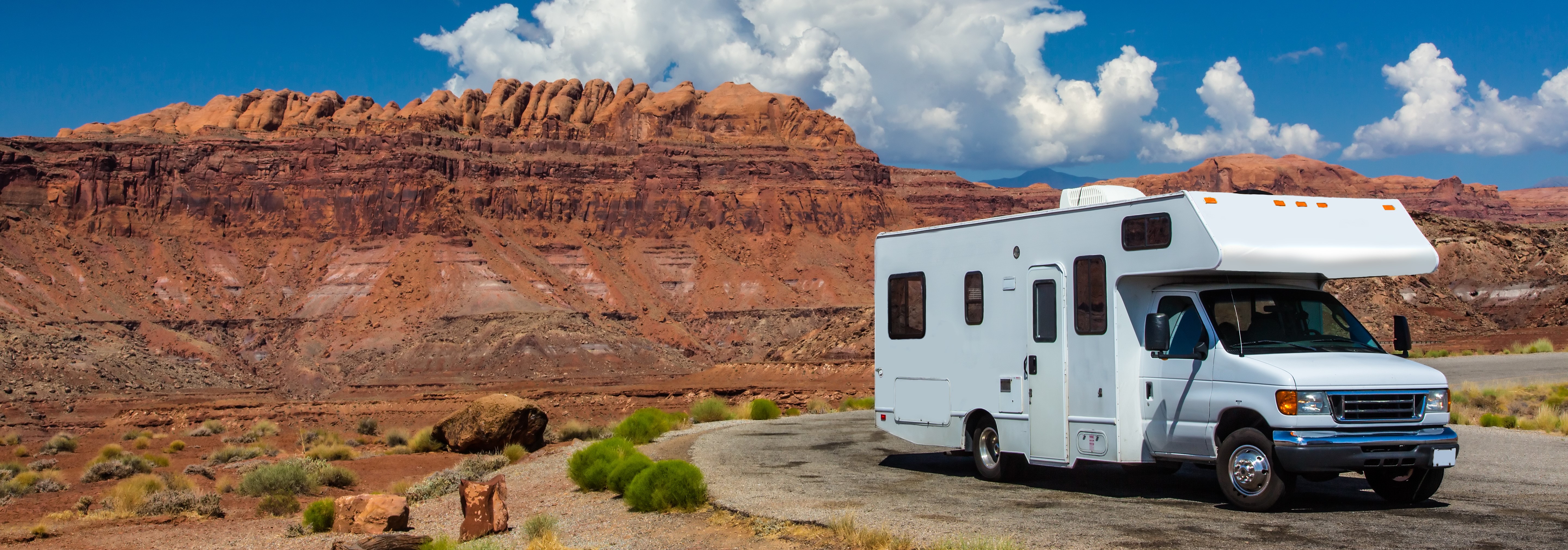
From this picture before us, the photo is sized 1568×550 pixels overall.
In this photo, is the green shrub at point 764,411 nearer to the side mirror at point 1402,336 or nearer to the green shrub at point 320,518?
the green shrub at point 320,518

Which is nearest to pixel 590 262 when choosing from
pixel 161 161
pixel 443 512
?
pixel 161 161

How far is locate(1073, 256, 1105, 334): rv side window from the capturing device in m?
11.2

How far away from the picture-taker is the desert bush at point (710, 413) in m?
27.1

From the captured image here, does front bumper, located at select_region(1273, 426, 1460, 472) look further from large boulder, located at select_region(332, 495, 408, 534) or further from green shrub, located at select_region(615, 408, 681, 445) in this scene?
green shrub, located at select_region(615, 408, 681, 445)

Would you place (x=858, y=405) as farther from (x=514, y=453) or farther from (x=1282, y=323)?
(x=1282, y=323)

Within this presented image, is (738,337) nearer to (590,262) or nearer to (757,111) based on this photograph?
(590,262)

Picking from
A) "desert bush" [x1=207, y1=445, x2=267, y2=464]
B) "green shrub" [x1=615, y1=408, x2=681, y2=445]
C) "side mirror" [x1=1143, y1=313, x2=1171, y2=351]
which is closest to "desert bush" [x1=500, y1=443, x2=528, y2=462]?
"green shrub" [x1=615, y1=408, x2=681, y2=445]

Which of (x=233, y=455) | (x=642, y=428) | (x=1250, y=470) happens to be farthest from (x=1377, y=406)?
(x=233, y=455)

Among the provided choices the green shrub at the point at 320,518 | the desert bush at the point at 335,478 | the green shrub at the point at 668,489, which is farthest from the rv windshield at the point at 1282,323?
the desert bush at the point at 335,478

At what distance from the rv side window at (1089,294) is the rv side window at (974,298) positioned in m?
1.37

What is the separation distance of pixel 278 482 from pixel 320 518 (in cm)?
608

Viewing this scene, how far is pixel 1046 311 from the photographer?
11.9 m

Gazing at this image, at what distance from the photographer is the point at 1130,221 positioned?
11016 millimetres

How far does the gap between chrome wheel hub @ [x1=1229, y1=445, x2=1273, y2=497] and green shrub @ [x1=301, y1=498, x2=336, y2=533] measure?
9799 mm
